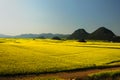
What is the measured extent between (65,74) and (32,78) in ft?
18.2

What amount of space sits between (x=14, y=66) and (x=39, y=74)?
4029 millimetres

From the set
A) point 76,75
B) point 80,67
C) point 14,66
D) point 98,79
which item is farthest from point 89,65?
point 14,66

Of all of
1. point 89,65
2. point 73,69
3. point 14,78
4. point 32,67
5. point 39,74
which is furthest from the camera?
point 89,65

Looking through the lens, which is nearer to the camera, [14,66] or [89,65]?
[14,66]

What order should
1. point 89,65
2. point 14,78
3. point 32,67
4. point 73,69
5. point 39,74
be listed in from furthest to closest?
1. point 89,65
2. point 73,69
3. point 32,67
4. point 39,74
5. point 14,78

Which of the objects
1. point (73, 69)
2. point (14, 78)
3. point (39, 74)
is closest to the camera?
point (14, 78)

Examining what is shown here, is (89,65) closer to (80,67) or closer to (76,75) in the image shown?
(80,67)

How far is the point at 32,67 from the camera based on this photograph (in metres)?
32.8

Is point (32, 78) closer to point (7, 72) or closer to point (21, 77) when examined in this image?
point (21, 77)

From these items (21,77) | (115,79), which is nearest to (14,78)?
(21,77)

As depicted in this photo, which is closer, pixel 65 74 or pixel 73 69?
pixel 65 74

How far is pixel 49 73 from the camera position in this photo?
31594 mm

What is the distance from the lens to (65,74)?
3200 centimetres

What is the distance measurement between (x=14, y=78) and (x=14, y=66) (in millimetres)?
4815
